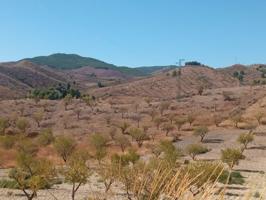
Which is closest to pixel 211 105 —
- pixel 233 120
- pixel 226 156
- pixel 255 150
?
pixel 233 120

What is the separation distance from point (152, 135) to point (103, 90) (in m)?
88.6

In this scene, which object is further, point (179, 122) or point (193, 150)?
point (179, 122)

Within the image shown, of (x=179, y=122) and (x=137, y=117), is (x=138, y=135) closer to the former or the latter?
(x=179, y=122)

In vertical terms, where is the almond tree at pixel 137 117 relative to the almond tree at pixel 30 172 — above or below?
above

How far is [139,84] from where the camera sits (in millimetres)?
180625

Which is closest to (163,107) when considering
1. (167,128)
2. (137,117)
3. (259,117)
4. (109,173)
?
(137,117)

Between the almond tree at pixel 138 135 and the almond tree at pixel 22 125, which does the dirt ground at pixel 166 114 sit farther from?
the almond tree at pixel 138 135

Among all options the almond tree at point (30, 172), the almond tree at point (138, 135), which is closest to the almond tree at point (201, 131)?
the almond tree at point (138, 135)

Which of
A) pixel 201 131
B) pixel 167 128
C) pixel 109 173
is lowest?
pixel 167 128

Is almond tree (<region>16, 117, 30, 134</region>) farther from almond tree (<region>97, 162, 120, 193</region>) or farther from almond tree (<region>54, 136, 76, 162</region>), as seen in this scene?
almond tree (<region>97, 162, 120, 193</region>)

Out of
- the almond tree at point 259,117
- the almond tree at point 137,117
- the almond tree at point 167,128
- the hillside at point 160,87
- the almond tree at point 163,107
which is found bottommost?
the almond tree at point 167,128

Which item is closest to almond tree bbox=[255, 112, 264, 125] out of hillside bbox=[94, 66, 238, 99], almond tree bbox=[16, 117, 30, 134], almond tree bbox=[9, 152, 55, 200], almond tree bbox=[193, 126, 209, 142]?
almond tree bbox=[193, 126, 209, 142]

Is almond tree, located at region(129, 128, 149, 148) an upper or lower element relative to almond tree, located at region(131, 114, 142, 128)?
lower

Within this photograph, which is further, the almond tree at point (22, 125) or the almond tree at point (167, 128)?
the almond tree at point (167, 128)
